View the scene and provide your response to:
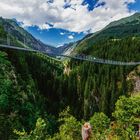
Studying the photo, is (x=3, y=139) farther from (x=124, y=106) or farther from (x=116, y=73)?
(x=116, y=73)

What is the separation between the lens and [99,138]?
3497 centimetres

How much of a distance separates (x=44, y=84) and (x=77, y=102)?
688 inches

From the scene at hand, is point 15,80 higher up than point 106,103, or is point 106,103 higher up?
point 15,80

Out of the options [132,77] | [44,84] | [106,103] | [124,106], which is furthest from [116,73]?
[124,106]

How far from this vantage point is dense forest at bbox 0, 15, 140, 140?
64.1 meters

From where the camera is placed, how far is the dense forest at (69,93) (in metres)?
64.1

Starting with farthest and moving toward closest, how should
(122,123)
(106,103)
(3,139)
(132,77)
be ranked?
(132,77) < (106,103) < (3,139) < (122,123)

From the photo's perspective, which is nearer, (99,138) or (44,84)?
(99,138)

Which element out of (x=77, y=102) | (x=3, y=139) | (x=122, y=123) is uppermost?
(x=122, y=123)

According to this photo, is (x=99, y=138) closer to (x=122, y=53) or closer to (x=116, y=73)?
(x=116, y=73)

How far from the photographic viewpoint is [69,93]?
149 m

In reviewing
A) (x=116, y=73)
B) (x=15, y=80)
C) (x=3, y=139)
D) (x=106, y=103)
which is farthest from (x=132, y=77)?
(x=3, y=139)

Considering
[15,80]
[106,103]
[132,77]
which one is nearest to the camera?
[15,80]

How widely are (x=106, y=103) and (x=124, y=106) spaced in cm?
7360
